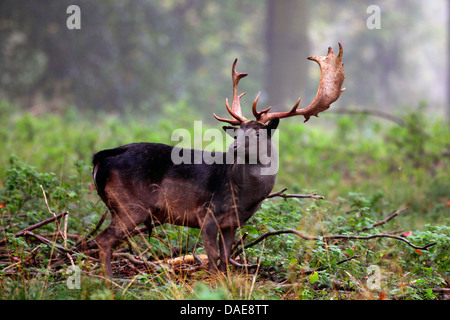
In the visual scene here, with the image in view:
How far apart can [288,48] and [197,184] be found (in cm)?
1540

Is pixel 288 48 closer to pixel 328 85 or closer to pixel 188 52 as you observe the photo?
pixel 188 52

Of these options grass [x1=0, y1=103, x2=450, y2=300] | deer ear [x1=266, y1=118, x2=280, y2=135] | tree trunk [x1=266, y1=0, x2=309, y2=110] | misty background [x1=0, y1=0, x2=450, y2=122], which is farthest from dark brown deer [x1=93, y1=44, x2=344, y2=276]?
tree trunk [x1=266, y1=0, x2=309, y2=110]

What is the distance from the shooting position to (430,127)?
10.7 metres

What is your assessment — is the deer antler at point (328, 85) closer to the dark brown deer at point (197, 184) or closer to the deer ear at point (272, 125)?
the dark brown deer at point (197, 184)

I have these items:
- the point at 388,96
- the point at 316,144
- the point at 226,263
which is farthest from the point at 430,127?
the point at 388,96

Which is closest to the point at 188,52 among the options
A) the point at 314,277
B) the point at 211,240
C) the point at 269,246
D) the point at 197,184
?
the point at 269,246

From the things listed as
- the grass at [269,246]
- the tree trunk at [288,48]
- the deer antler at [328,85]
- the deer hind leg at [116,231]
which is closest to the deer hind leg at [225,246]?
the grass at [269,246]

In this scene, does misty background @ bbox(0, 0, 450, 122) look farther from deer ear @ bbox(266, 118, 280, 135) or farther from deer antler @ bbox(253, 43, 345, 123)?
deer ear @ bbox(266, 118, 280, 135)

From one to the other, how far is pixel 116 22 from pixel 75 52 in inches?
67.0

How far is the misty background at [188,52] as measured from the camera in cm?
1788

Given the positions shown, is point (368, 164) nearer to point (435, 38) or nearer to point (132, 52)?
point (132, 52)

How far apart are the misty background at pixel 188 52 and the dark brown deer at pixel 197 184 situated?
30.5ft

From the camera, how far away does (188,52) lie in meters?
21.4

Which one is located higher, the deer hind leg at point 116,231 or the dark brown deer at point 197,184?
the dark brown deer at point 197,184
